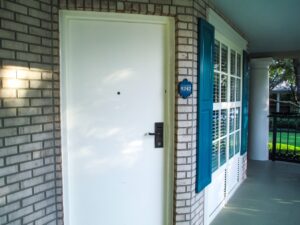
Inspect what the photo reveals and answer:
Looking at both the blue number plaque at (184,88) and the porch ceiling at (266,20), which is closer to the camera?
the blue number plaque at (184,88)

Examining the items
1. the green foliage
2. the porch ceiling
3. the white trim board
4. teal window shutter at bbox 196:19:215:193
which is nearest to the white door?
teal window shutter at bbox 196:19:215:193

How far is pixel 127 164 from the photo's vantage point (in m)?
2.66

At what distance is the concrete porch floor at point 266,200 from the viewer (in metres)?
3.55

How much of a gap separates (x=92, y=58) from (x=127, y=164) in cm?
99

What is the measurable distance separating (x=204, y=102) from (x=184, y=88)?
417 millimetres

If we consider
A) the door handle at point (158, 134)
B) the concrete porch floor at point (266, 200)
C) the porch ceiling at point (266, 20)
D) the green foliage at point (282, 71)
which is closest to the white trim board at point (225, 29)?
the porch ceiling at point (266, 20)

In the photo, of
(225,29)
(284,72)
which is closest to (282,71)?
(284,72)

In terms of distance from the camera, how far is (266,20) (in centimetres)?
398

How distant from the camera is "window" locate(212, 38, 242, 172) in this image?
3.66m

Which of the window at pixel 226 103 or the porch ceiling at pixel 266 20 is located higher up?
the porch ceiling at pixel 266 20

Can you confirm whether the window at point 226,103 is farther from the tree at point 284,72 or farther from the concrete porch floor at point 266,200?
the tree at point 284,72

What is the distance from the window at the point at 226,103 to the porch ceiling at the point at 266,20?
15.3 inches

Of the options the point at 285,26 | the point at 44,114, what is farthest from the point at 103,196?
the point at 285,26

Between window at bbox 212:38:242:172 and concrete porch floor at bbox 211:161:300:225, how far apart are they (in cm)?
61
